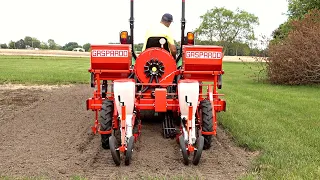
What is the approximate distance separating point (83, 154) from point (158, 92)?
4.39 feet

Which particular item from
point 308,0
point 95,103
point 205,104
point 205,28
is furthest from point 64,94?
point 205,28

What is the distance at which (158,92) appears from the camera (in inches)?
233

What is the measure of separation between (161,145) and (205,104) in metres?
0.93

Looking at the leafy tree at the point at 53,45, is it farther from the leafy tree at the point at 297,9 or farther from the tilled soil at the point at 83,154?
the tilled soil at the point at 83,154

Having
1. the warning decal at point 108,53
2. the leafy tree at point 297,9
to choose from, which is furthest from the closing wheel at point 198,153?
the leafy tree at point 297,9

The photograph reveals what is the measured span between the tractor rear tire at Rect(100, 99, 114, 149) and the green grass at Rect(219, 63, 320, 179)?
2.01 m

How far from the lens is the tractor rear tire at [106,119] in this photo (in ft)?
18.7

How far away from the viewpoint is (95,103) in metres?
6.46

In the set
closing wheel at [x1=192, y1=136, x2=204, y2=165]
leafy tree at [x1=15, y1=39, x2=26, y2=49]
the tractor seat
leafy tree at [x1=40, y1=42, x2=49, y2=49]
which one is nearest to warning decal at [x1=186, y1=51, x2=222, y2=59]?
the tractor seat

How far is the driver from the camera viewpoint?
7.08m

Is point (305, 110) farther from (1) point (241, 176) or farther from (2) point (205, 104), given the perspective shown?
(1) point (241, 176)

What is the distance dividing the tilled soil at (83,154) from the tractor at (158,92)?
0.20 meters

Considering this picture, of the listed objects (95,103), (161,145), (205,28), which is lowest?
(161,145)

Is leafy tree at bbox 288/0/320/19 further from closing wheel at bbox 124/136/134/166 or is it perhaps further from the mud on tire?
closing wheel at bbox 124/136/134/166
